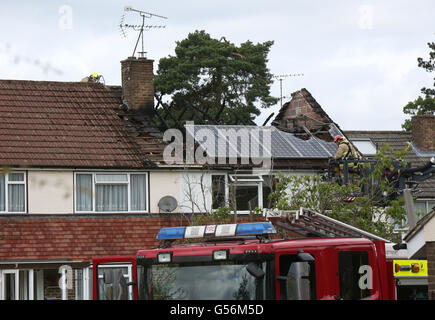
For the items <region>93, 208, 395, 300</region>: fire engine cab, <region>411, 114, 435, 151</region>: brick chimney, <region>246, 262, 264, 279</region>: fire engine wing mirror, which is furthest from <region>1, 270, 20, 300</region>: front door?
<region>411, 114, 435, 151</region>: brick chimney

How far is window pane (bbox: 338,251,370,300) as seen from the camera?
1334cm

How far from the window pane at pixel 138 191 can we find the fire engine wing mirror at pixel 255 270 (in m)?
17.5

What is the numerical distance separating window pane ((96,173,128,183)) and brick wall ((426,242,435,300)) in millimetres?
16268

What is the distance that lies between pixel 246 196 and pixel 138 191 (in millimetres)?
3630

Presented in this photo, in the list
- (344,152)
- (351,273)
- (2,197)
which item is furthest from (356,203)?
(351,273)

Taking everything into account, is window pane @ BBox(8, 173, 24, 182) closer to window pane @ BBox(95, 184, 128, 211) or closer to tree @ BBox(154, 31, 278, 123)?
window pane @ BBox(95, 184, 128, 211)

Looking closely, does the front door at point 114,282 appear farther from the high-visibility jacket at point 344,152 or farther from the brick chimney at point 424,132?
the brick chimney at point 424,132

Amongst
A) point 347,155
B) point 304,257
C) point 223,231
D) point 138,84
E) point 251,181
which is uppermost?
point 138,84

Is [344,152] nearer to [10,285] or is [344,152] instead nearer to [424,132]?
[10,285]

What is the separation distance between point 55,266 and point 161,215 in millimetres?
3633

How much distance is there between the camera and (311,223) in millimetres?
15469
